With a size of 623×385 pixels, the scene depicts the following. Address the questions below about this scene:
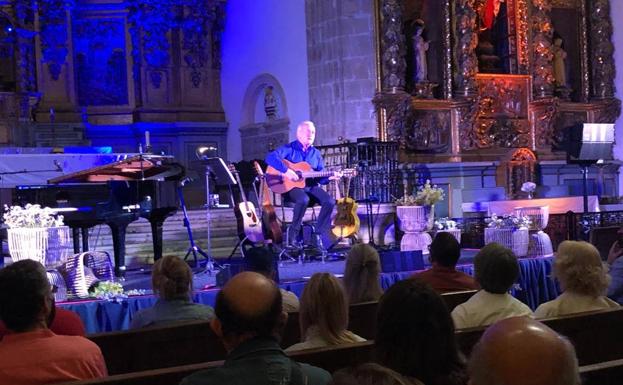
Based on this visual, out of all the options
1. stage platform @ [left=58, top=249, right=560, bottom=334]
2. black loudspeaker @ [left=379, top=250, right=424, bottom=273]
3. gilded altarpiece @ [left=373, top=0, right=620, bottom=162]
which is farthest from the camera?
gilded altarpiece @ [left=373, top=0, right=620, bottom=162]

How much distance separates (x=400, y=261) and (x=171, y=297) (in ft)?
12.0

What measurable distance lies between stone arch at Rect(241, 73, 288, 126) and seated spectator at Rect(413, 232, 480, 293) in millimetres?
10308

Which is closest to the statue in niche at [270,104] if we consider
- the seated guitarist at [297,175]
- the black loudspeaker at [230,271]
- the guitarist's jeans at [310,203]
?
the guitarist's jeans at [310,203]

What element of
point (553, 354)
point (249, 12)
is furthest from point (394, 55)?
point (553, 354)

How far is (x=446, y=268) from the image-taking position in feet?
16.9

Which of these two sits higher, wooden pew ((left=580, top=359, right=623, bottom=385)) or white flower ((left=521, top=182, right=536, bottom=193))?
white flower ((left=521, top=182, right=536, bottom=193))

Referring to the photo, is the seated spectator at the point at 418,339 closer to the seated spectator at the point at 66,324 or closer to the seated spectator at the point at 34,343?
the seated spectator at the point at 34,343

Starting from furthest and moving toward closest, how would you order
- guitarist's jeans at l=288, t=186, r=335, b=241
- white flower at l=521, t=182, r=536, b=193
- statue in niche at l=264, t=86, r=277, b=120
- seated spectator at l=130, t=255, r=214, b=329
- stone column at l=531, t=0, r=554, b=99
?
stone column at l=531, t=0, r=554, b=99, statue in niche at l=264, t=86, r=277, b=120, white flower at l=521, t=182, r=536, b=193, guitarist's jeans at l=288, t=186, r=335, b=241, seated spectator at l=130, t=255, r=214, b=329

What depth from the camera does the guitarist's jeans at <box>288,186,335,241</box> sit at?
30.7 feet

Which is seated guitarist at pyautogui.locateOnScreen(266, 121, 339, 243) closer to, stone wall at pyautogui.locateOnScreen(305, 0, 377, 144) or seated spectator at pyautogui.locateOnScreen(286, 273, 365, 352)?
stone wall at pyautogui.locateOnScreen(305, 0, 377, 144)

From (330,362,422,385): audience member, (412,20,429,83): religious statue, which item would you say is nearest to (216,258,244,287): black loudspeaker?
(330,362,422,385): audience member

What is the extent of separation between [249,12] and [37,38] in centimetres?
415

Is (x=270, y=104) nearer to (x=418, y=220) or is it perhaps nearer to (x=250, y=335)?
(x=418, y=220)

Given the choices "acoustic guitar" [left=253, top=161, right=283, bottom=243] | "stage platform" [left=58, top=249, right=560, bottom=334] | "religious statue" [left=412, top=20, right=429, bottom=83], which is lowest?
"stage platform" [left=58, top=249, right=560, bottom=334]
